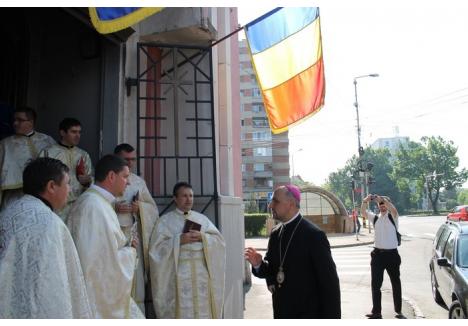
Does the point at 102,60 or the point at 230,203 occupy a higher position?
the point at 102,60

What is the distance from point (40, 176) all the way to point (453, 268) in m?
5.59

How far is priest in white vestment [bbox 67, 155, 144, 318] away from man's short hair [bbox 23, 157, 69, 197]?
2.21ft

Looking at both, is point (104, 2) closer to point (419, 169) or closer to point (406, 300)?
point (406, 300)

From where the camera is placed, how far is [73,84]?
6023 millimetres

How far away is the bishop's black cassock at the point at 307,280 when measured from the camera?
3.03 meters

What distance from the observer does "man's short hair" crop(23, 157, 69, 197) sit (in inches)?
98.9

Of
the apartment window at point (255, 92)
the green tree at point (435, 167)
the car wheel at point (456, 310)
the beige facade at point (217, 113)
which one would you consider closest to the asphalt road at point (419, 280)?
the car wheel at point (456, 310)

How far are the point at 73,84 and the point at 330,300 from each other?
4638 millimetres

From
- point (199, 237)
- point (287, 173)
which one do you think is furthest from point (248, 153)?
point (199, 237)

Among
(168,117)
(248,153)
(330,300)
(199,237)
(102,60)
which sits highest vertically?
(248,153)

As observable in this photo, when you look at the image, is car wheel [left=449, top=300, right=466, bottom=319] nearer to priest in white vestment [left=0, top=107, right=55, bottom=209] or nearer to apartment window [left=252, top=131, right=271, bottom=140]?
priest in white vestment [left=0, top=107, right=55, bottom=209]

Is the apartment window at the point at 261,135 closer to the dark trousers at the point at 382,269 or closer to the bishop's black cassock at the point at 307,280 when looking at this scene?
the dark trousers at the point at 382,269

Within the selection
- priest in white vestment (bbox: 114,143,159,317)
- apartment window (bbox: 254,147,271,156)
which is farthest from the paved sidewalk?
apartment window (bbox: 254,147,271,156)

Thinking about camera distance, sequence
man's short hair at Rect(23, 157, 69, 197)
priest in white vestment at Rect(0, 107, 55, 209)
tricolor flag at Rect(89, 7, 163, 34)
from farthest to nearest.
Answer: priest in white vestment at Rect(0, 107, 55, 209) → tricolor flag at Rect(89, 7, 163, 34) → man's short hair at Rect(23, 157, 69, 197)
